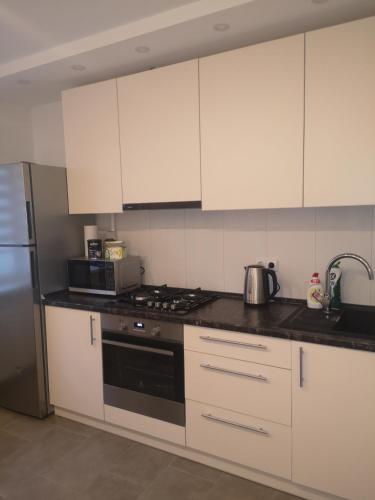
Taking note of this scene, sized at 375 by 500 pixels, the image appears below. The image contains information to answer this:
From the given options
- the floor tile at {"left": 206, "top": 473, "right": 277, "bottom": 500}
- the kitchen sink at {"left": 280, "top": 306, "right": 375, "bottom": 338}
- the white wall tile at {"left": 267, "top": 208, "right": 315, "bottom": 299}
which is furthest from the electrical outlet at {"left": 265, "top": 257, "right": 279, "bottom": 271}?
the floor tile at {"left": 206, "top": 473, "right": 277, "bottom": 500}

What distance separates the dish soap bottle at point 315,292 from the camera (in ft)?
7.15

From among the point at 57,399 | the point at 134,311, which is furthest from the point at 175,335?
the point at 57,399

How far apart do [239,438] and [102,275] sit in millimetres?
1336

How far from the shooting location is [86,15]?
6.51 ft

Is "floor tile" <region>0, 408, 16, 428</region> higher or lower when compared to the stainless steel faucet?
lower

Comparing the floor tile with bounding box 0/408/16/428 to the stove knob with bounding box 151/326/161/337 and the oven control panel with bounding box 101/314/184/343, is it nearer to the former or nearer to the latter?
the oven control panel with bounding box 101/314/184/343

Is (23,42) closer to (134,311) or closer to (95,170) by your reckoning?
(95,170)

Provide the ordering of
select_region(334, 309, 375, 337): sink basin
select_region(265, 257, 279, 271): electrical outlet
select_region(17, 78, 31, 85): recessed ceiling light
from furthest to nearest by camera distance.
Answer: select_region(17, 78, 31, 85): recessed ceiling light → select_region(265, 257, 279, 271): electrical outlet → select_region(334, 309, 375, 337): sink basin

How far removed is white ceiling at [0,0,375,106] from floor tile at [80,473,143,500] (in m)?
2.43

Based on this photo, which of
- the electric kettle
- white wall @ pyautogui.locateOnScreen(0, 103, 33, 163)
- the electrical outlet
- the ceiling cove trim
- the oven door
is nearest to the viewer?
the ceiling cove trim

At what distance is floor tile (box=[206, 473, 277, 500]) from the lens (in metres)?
1.93

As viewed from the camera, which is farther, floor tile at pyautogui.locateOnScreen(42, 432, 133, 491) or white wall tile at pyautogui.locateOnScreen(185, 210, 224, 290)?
white wall tile at pyautogui.locateOnScreen(185, 210, 224, 290)

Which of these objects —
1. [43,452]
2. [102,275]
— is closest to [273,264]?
[102,275]

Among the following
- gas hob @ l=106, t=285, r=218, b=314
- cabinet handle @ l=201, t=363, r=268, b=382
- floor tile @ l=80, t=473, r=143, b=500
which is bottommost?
floor tile @ l=80, t=473, r=143, b=500
